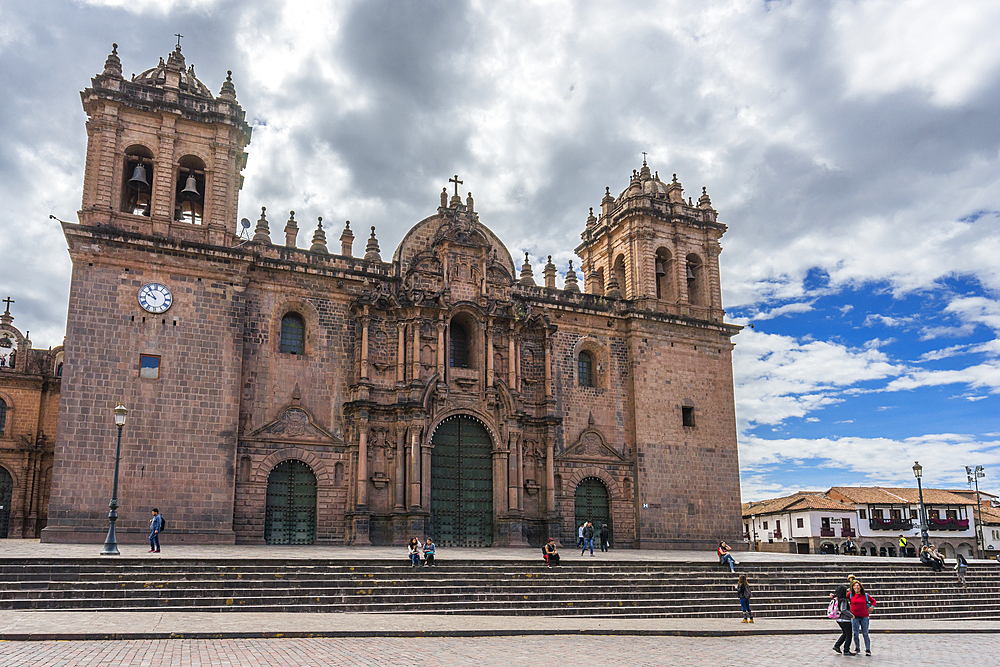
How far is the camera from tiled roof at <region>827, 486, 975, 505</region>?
57.7 metres

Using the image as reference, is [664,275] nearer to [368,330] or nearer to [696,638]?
[368,330]

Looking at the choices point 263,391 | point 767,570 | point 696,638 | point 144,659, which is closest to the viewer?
point 144,659

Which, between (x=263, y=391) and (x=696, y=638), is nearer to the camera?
(x=696, y=638)

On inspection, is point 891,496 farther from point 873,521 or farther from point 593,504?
point 593,504

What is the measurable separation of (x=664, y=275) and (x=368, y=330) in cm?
1418

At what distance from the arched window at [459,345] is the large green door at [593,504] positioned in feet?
21.6

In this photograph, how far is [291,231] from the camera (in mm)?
28312


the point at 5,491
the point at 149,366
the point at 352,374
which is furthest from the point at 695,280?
the point at 5,491

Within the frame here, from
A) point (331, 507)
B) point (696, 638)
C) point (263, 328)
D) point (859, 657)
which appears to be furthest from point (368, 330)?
point (859, 657)

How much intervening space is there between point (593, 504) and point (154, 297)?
17.4 metres

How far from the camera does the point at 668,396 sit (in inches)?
1275

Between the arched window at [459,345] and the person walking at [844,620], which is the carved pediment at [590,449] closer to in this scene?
the arched window at [459,345]

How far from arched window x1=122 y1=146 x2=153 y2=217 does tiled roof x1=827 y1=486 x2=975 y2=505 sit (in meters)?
51.2

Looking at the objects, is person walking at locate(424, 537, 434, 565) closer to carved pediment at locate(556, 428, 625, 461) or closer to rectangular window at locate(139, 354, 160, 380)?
rectangular window at locate(139, 354, 160, 380)
